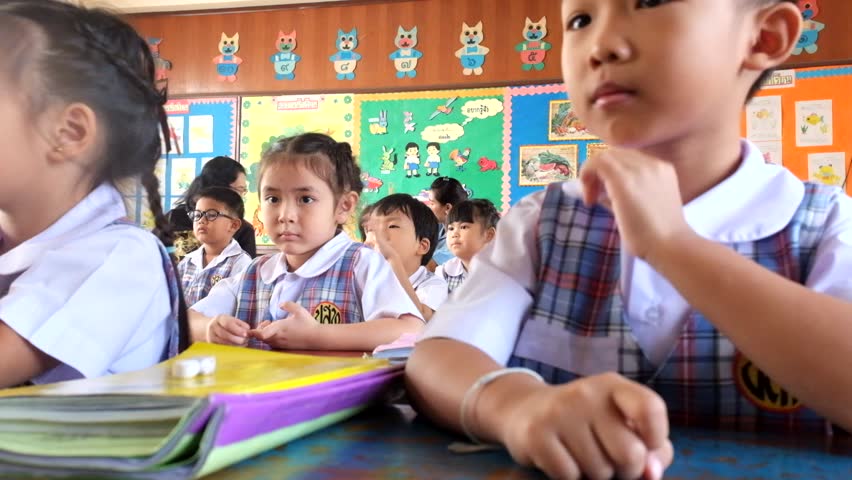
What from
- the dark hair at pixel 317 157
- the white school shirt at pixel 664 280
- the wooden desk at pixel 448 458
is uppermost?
the dark hair at pixel 317 157

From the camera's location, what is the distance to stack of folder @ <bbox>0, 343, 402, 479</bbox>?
1.09 feet

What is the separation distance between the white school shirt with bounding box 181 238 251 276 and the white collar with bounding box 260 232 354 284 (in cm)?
71

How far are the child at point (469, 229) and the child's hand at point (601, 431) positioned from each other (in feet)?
8.96

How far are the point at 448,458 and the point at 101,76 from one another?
72 centimetres

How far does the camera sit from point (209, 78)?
4230 millimetres

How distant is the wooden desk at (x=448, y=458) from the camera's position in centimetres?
38

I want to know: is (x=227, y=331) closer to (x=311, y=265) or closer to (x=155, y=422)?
(x=311, y=265)

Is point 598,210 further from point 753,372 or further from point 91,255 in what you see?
point 91,255

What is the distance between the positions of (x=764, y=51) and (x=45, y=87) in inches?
30.5

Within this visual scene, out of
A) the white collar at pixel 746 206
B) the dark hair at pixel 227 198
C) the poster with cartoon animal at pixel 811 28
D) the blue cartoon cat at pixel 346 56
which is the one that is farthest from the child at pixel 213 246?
the poster with cartoon animal at pixel 811 28

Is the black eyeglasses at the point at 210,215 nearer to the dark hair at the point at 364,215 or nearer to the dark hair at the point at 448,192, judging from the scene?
the dark hair at the point at 364,215

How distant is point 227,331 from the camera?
1.23 meters

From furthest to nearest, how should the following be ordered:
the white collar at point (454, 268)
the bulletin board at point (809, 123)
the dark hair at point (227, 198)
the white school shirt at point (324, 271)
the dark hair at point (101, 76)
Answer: the bulletin board at point (809, 123) < the white collar at point (454, 268) < the dark hair at point (227, 198) < the white school shirt at point (324, 271) < the dark hair at point (101, 76)

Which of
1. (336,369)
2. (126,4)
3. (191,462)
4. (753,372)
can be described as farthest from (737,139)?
(126,4)
